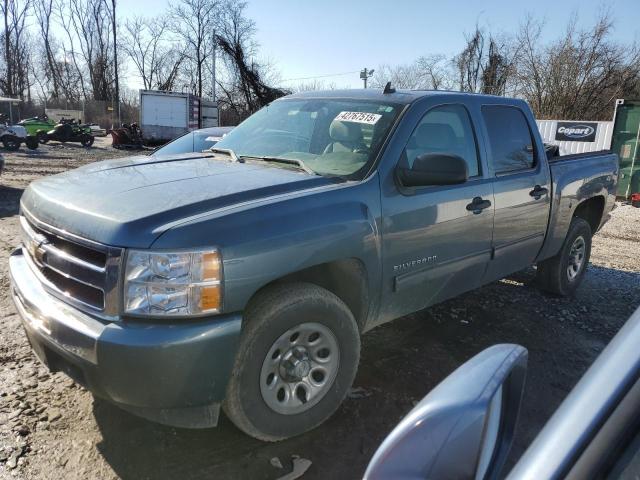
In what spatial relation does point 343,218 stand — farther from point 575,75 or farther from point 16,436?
point 575,75

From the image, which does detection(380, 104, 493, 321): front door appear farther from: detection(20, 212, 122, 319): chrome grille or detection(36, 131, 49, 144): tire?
detection(36, 131, 49, 144): tire

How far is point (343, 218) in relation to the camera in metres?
2.75

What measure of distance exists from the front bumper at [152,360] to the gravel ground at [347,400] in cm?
47

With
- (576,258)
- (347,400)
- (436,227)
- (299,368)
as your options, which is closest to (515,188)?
(436,227)

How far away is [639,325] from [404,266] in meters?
2.22

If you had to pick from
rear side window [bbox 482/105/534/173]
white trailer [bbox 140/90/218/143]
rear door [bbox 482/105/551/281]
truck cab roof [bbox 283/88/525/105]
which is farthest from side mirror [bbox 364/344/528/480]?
white trailer [bbox 140/90/218/143]

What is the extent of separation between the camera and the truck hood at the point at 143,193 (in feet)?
7.50

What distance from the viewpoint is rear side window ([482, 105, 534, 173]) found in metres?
4.01

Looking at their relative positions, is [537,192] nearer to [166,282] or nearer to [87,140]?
[166,282]

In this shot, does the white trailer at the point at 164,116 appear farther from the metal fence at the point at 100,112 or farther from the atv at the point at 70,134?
the metal fence at the point at 100,112

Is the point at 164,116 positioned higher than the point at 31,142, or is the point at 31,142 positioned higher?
the point at 164,116

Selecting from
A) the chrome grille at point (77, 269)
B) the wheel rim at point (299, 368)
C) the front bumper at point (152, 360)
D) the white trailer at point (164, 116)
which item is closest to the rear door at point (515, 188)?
the wheel rim at point (299, 368)

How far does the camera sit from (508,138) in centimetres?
421

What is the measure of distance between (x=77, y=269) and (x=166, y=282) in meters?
0.51
